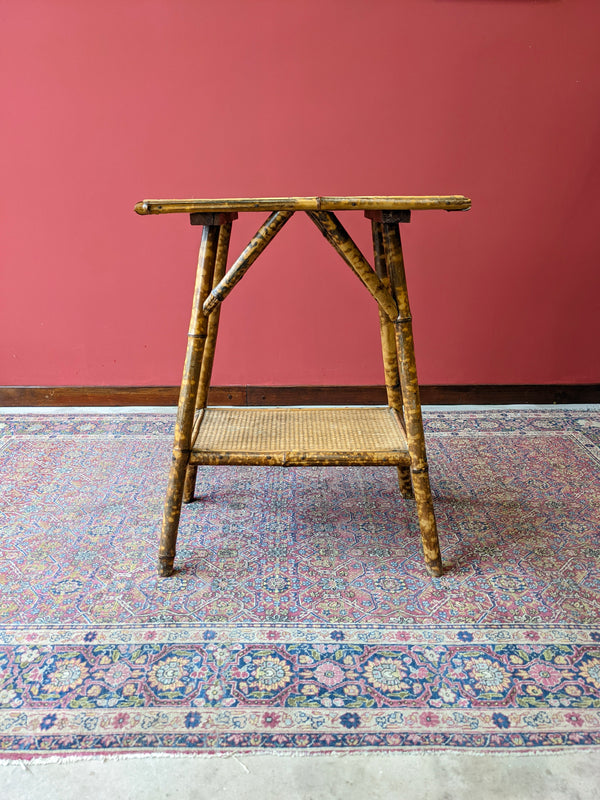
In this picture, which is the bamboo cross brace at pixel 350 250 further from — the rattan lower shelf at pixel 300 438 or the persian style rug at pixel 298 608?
the persian style rug at pixel 298 608

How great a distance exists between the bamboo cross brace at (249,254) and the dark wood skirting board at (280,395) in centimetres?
151

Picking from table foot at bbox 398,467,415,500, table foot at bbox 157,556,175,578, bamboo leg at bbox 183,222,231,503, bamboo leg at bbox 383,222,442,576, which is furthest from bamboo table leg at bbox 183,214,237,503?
table foot at bbox 398,467,415,500

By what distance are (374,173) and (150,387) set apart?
1.49 m

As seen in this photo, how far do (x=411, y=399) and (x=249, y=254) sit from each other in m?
0.62

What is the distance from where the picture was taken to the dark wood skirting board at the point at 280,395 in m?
3.43

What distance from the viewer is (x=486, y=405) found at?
3463 mm

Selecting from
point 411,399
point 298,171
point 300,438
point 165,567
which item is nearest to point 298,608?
point 165,567

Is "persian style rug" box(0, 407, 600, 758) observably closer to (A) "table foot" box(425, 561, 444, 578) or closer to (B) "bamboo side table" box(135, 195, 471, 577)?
(A) "table foot" box(425, 561, 444, 578)

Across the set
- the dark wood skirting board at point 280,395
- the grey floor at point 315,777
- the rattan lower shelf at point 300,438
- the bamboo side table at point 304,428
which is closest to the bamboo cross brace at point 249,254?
the bamboo side table at point 304,428

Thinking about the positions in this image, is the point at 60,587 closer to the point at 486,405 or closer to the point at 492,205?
the point at 486,405

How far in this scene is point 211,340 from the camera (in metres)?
2.33

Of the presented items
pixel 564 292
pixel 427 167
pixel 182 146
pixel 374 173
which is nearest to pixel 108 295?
pixel 182 146

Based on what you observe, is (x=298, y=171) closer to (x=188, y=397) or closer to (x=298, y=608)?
(x=188, y=397)

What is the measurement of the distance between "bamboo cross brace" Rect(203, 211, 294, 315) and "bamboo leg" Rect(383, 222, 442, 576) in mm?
310
